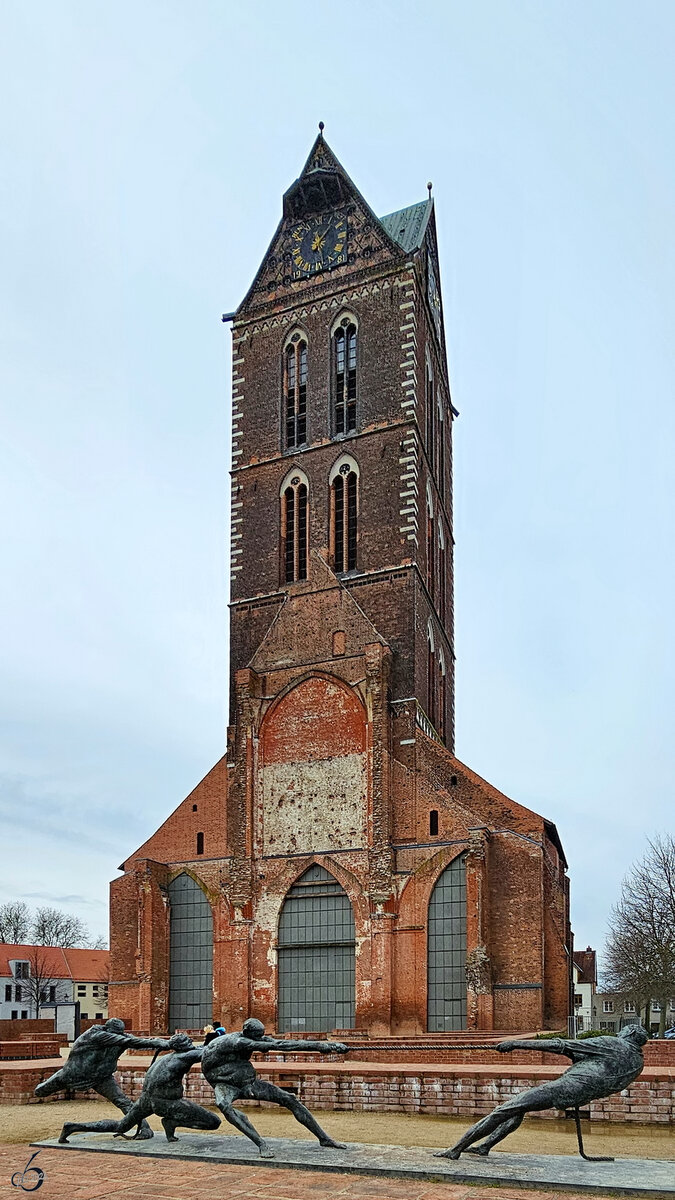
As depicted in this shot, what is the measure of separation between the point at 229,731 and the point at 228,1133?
20.3 metres

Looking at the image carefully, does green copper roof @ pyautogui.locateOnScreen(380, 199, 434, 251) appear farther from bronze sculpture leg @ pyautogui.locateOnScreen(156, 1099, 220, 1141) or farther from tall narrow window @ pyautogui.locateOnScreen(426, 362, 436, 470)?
bronze sculpture leg @ pyautogui.locateOnScreen(156, 1099, 220, 1141)

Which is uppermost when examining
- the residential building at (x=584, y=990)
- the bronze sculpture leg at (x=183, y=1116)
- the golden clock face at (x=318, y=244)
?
the golden clock face at (x=318, y=244)

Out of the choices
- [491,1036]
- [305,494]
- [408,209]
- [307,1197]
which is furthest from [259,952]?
[408,209]

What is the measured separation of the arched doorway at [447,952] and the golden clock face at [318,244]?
828 inches

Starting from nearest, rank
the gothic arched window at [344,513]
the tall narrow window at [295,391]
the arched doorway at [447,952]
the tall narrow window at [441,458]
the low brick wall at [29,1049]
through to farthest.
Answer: the low brick wall at [29,1049] → the arched doorway at [447,952] → the gothic arched window at [344,513] → the tall narrow window at [295,391] → the tall narrow window at [441,458]

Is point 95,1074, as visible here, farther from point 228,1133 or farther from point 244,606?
point 244,606

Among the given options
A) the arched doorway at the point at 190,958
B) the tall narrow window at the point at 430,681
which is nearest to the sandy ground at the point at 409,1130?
the arched doorway at the point at 190,958

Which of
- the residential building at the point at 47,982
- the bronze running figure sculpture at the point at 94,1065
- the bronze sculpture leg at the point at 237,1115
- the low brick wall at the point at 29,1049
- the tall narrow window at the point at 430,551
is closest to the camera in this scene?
the bronze sculpture leg at the point at 237,1115

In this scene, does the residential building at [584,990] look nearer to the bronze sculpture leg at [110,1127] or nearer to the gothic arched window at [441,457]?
the gothic arched window at [441,457]

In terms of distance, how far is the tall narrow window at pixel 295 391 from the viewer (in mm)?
37250

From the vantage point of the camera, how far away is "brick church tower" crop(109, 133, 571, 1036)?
2914 cm

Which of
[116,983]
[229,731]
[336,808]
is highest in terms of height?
[229,731]

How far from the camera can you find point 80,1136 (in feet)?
41.4

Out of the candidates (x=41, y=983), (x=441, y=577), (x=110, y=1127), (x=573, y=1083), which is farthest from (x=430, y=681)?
(x=41, y=983)
